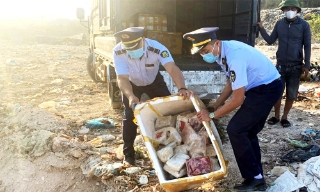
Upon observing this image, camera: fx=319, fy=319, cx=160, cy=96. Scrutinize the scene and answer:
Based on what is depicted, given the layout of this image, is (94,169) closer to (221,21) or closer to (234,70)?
(234,70)

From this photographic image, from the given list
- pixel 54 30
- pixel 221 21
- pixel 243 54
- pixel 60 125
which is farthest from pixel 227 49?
pixel 54 30

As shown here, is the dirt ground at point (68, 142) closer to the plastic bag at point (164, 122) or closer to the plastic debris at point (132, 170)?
the plastic debris at point (132, 170)

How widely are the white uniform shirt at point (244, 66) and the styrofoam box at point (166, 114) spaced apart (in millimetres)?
444

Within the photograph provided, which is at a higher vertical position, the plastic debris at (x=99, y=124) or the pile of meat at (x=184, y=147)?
the pile of meat at (x=184, y=147)

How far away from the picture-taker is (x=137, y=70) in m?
3.26

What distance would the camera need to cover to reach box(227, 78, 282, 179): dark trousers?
266 cm

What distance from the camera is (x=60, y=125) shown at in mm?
4422

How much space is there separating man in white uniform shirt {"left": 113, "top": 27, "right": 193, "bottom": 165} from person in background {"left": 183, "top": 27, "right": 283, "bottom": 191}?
0.44 meters

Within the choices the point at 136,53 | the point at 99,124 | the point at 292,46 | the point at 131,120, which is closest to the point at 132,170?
the point at 131,120

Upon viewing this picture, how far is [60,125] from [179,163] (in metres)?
2.35

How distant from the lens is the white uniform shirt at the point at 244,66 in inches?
96.3

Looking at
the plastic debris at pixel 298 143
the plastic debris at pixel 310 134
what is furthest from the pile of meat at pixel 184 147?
the plastic debris at pixel 310 134

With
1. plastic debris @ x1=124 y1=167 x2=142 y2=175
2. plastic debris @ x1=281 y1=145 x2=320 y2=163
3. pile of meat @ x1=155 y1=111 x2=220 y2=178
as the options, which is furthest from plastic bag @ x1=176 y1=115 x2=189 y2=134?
plastic debris @ x1=281 y1=145 x2=320 y2=163

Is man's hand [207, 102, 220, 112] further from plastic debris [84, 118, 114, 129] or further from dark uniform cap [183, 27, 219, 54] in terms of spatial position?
plastic debris [84, 118, 114, 129]
